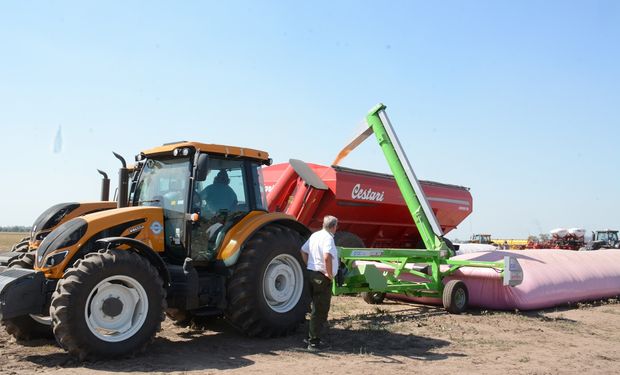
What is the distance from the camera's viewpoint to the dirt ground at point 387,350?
218 inches

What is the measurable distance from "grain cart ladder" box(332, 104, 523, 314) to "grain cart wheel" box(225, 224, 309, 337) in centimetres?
75

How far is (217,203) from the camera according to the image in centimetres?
696

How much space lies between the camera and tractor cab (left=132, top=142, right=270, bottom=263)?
6.57 m

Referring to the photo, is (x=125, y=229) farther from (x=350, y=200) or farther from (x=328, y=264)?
(x=350, y=200)

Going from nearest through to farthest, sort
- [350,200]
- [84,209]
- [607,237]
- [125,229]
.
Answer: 1. [125,229]
2. [84,209]
3. [350,200]
4. [607,237]

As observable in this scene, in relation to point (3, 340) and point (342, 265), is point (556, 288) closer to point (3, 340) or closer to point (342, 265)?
point (342, 265)

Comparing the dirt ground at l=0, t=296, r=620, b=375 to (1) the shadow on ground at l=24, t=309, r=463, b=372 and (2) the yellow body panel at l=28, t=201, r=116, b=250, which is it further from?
(2) the yellow body panel at l=28, t=201, r=116, b=250

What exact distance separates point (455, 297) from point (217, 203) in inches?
174

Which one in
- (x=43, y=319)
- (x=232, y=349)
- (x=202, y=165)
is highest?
(x=202, y=165)

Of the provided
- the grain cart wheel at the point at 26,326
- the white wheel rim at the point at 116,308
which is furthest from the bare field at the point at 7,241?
the white wheel rim at the point at 116,308

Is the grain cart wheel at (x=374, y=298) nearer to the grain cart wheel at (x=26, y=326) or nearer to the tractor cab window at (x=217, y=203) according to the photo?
the tractor cab window at (x=217, y=203)

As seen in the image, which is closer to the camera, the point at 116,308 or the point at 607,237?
the point at 116,308

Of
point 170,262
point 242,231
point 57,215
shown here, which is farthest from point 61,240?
point 242,231

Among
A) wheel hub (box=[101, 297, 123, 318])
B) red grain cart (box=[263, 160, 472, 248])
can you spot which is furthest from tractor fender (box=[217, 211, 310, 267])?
red grain cart (box=[263, 160, 472, 248])
